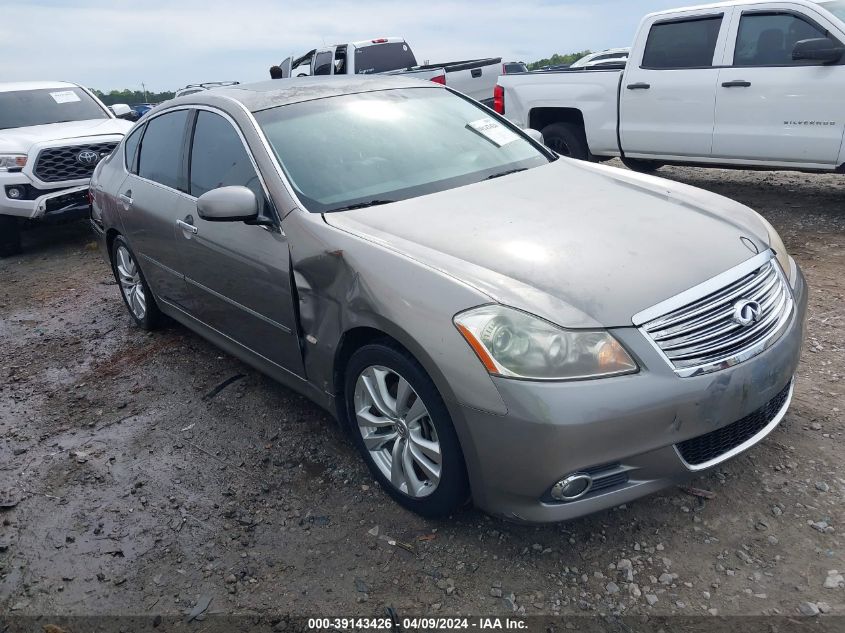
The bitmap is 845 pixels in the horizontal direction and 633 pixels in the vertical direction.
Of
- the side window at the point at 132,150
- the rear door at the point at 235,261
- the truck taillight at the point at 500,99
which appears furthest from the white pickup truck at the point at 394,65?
the rear door at the point at 235,261

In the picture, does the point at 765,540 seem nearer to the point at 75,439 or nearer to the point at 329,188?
the point at 329,188

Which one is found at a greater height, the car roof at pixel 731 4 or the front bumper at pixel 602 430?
the car roof at pixel 731 4

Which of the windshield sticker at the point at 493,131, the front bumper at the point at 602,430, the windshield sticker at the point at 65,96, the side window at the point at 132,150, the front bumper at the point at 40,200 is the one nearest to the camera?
the front bumper at the point at 602,430

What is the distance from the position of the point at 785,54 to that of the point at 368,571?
6115mm

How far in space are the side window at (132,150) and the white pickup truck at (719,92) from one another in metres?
4.95

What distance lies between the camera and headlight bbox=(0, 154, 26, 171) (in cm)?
793

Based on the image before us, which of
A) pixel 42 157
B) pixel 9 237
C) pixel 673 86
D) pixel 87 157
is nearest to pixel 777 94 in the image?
pixel 673 86

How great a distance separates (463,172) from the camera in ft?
11.6

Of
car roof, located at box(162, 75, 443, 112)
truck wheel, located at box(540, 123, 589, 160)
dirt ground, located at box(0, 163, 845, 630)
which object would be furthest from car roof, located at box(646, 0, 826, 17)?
car roof, located at box(162, 75, 443, 112)

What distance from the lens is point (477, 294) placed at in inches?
96.3

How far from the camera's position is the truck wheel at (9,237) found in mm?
8258

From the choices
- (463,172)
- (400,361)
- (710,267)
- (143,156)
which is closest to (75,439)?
(143,156)

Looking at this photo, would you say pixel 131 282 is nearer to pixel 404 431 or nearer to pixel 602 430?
pixel 404 431

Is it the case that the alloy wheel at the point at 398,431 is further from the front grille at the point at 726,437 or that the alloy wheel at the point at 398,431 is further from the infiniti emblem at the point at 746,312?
the infiniti emblem at the point at 746,312
